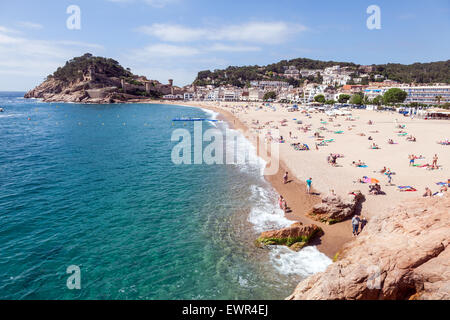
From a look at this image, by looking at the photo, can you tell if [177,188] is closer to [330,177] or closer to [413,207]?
[330,177]

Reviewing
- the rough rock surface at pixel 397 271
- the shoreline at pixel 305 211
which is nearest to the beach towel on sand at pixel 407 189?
the shoreline at pixel 305 211

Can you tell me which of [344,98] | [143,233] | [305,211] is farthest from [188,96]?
[143,233]

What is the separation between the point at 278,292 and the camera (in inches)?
374

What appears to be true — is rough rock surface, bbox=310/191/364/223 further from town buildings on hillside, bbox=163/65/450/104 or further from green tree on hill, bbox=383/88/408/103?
town buildings on hillside, bbox=163/65/450/104

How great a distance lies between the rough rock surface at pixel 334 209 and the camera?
13775 millimetres

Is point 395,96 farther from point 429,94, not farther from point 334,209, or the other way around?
point 334,209

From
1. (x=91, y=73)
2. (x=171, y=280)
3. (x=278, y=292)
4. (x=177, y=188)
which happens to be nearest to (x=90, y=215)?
(x=177, y=188)

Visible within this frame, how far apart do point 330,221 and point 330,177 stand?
657 cm

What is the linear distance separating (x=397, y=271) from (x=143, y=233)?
11.4 meters

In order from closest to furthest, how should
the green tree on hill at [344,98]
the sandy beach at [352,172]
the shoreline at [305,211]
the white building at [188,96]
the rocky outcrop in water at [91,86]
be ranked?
1. the shoreline at [305,211]
2. the sandy beach at [352,172]
3. the green tree on hill at [344,98]
4. the rocky outcrop in water at [91,86]
5. the white building at [188,96]

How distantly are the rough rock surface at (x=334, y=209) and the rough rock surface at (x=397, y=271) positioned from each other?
189 inches

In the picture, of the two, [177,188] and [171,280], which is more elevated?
[177,188]

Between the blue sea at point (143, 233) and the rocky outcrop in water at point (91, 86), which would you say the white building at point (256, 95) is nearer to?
the rocky outcrop in water at point (91, 86)

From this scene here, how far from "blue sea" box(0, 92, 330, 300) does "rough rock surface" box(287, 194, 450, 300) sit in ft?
9.73
